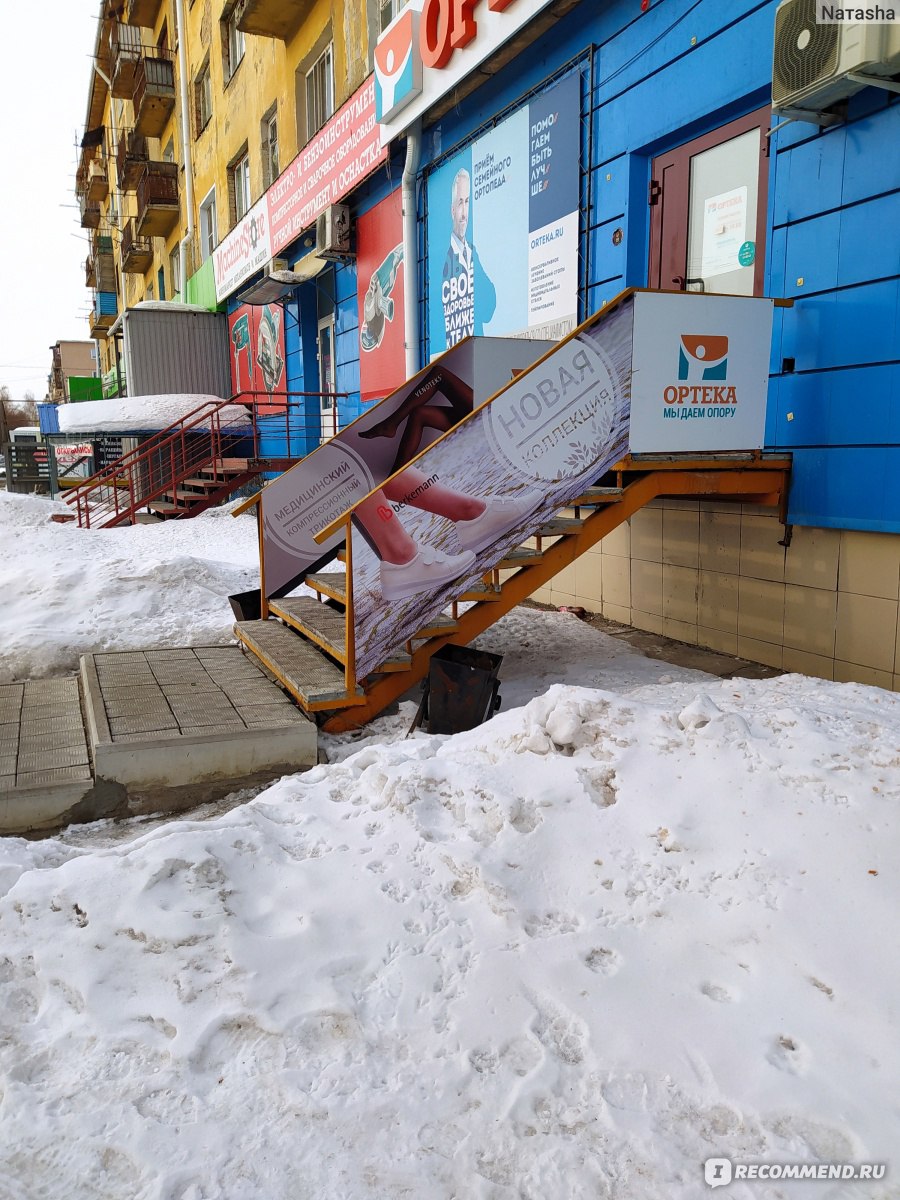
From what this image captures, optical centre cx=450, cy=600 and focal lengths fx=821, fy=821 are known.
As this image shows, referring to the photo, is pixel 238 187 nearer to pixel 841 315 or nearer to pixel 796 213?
pixel 796 213

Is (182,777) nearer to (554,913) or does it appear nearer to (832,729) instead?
(554,913)

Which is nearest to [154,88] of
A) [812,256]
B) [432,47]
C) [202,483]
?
[202,483]

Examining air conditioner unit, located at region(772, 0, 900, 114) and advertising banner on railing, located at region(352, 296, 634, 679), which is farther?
advertising banner on railing, located at region(352, 296, 634, 679)

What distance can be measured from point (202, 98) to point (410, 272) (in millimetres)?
13024

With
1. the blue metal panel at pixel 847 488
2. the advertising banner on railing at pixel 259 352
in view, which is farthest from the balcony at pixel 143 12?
the blue metal panel at pixel 847 488

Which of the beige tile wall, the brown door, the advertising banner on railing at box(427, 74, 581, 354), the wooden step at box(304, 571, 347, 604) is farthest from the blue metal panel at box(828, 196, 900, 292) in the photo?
the wooden step at box(304, 571, 347, 604)

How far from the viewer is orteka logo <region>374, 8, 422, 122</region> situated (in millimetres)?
8570

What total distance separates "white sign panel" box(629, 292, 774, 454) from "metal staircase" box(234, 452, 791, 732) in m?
0.13

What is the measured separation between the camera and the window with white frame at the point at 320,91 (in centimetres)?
1227

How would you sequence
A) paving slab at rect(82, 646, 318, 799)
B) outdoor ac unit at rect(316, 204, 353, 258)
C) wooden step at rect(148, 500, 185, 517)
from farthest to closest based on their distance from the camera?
1. wooden step at rect(148, 500, 185, 517)
2. outdoor ac unit at rect(316, 204, 353, 258)
3. paving slab at rect(82, 646, 318, 799)

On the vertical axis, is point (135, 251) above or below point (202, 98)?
below

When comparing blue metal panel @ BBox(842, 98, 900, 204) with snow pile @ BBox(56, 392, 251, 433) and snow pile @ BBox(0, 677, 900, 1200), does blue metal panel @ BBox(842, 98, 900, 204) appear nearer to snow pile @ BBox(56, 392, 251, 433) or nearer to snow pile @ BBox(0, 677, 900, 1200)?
snow pile @ BBox(0, 677, 900, 1200)

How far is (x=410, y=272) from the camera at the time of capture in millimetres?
9758

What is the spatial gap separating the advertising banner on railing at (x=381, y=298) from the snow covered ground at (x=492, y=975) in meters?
7.88
